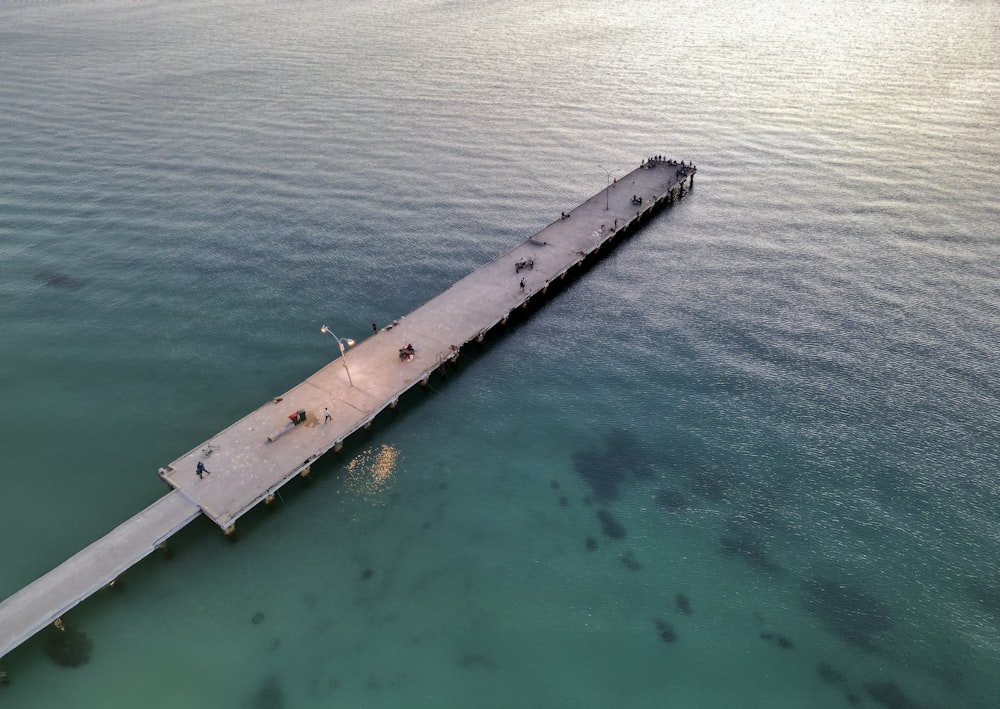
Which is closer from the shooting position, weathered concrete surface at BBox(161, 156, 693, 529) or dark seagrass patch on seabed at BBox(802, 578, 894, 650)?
dark seagrass patch on seabed at BBox(802, 578, 894, 650)

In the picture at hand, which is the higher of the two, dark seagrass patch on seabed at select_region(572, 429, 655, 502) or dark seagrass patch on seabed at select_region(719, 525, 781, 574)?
dark seagrass patch on seabed at select_region(572, 429, 655, 502)

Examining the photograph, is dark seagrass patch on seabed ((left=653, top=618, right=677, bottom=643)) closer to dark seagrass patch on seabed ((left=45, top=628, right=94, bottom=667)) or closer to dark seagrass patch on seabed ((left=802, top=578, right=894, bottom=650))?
dark seagrass patch on seabed ((left=802, top=578, right=894, bottom=650))

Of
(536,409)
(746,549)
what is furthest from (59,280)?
(746,549)

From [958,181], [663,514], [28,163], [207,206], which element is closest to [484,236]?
[207,206]

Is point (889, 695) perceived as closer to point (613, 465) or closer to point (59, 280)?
point (613, 465)

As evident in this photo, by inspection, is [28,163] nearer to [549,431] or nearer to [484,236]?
[484,236]

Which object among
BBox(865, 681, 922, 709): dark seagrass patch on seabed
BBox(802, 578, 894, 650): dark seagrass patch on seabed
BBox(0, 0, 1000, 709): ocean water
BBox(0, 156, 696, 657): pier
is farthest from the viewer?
BBox(0, 156, 696, 657): pier

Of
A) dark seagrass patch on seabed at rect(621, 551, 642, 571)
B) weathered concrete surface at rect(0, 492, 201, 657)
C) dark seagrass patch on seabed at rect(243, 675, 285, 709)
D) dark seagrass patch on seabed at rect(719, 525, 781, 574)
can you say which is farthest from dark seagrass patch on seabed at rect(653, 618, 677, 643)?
weathered concrete surface at rect(0, 492, 201, 657)

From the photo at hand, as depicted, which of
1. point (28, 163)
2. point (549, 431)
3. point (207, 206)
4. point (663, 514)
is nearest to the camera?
point (663, 514)
